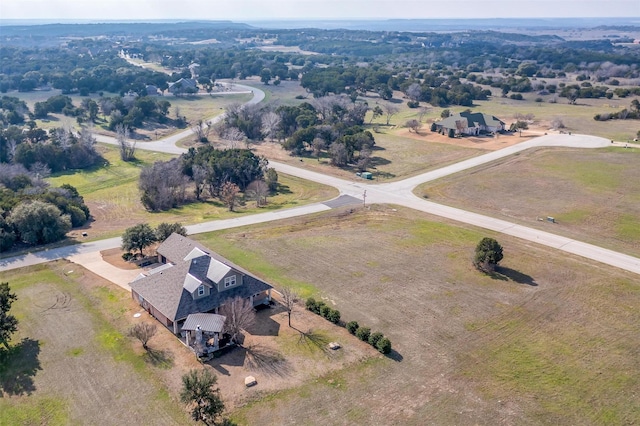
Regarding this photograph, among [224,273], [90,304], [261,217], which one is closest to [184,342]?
[224,273]

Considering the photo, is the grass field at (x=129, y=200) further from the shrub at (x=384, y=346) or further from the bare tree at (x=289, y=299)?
the shrub at (x=384, y=346)

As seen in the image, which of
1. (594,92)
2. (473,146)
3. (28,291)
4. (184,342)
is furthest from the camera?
(594,92)

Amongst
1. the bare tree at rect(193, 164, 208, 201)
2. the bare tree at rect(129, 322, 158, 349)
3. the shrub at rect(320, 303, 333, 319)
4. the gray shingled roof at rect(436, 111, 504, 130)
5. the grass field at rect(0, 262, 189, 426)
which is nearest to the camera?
the grass field at rect(0, 262, 189, 426)

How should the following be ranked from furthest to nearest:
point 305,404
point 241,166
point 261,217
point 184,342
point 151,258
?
point 241,166
point 261,217
point 151,258
point 184,342
point 305,404

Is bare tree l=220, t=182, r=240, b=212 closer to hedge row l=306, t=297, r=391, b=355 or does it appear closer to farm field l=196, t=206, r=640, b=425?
farm field l=196, t=206, r=640, b=425

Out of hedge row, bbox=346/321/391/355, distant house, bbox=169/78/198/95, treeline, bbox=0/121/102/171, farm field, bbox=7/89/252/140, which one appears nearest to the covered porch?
hedge row, bbox=346/321/391/355

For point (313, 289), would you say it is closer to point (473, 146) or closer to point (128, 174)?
point (128, 174)

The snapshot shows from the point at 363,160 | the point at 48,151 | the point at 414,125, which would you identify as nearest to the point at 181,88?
the point at 48,151
